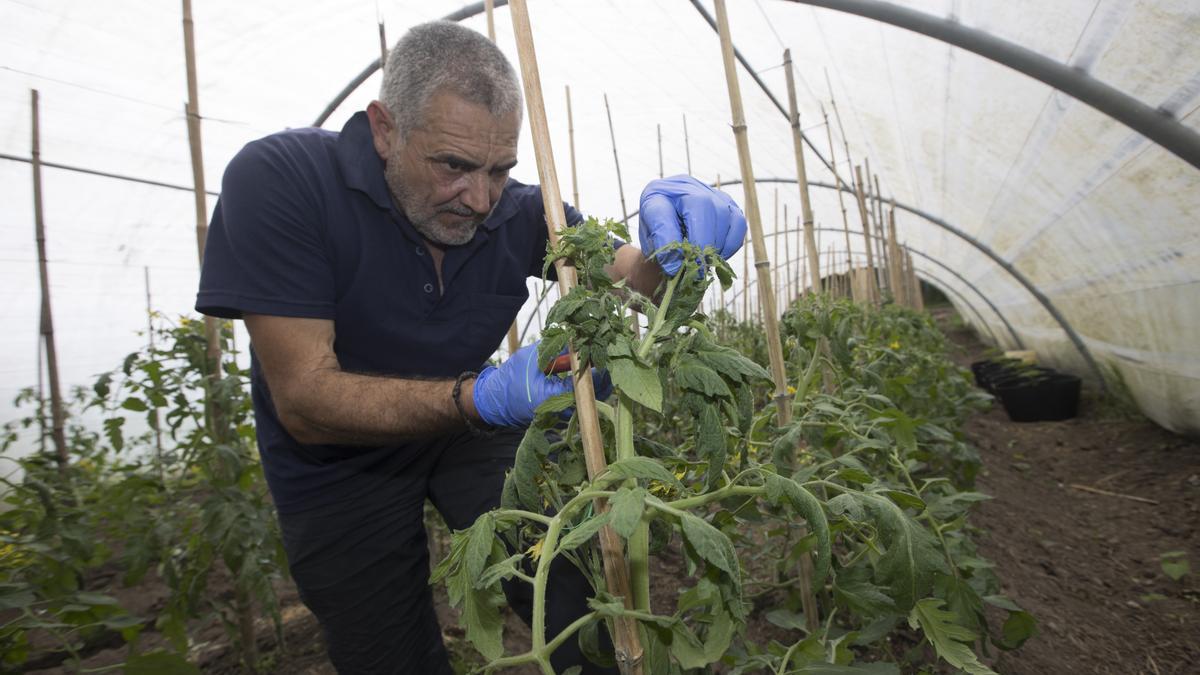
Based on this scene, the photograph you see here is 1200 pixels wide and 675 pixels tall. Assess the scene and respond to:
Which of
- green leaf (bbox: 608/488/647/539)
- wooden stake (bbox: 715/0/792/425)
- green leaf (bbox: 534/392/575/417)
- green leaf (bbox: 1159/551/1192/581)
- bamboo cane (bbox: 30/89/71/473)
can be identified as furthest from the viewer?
green leaf (bbox: 1159/551/1192/581)

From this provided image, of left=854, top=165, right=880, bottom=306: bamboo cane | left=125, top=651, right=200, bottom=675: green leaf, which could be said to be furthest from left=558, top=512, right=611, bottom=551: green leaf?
left=854, top=165, right=880, bottom=306: bamboo cane

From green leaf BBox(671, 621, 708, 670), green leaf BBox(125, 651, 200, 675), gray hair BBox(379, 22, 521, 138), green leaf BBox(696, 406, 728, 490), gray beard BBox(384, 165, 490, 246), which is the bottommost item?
green leaf BBox(125, 651, 200, 675)

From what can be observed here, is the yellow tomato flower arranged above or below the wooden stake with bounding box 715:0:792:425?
below

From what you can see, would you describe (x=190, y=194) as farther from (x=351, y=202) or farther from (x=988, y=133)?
(x=988, y=133)

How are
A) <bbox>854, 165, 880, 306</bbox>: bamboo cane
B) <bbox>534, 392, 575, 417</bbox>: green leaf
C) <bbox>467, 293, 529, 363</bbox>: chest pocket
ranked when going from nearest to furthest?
<bbox>534, 392, 575, 417</bbox>: green leaf < <bbox>467, 293, 529, 363</bbox>: chest pocket < <bbox>854, 165, 880, 306</bbox>: bamboo cane

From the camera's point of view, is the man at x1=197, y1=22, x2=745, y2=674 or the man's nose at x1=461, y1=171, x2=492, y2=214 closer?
the man at x1=197, y1=22, x2=745, y2=674

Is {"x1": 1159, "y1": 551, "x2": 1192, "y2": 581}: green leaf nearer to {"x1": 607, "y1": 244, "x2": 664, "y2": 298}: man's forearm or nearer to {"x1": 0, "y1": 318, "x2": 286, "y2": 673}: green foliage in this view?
{"x1": 607, "y1": 244, "x2": 664, "y2": 298}: man's forearm

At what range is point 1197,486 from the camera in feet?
12.2

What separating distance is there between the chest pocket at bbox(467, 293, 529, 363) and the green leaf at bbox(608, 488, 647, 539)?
1248 millimetres

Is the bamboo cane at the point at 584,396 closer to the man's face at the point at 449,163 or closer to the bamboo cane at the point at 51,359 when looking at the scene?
the man's face at the point at 449,163

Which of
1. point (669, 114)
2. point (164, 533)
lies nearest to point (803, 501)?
point (164, 533)

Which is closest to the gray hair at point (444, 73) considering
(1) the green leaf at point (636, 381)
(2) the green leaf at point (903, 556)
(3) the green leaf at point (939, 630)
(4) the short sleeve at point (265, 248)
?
(4) the short sleeve at point (265, 248)

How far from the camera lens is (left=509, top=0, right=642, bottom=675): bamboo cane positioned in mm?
931

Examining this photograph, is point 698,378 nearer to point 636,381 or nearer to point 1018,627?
point 636,381
